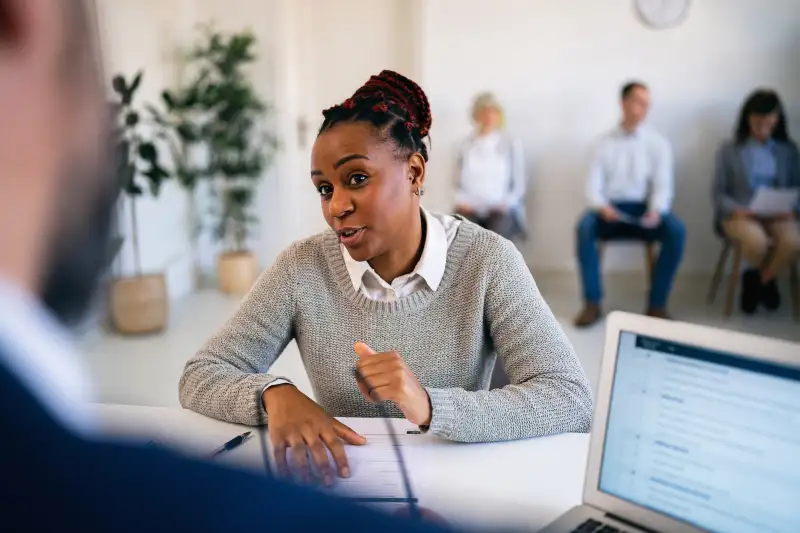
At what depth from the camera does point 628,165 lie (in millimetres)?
4082

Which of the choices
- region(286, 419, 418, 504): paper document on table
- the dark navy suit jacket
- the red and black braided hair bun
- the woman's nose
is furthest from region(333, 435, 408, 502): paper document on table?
the dark navy suit jacket

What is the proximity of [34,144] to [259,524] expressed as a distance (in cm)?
13

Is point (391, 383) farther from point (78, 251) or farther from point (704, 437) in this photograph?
point (78, 251)

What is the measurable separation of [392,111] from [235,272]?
3.31 m

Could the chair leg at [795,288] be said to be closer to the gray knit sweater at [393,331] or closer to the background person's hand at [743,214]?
the background person's hand at [743,214]

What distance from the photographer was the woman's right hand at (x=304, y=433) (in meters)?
0.91

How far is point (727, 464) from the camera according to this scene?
0.66 meters

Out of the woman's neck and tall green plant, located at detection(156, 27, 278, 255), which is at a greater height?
tall green plant, located at detection(156, 27, 278, 255)

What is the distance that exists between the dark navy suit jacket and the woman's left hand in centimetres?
74

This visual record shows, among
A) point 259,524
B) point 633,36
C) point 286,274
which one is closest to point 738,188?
point 633,36

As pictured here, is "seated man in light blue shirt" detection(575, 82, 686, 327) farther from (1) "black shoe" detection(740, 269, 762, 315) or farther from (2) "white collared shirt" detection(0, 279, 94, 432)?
(2) "white collared shirt" detection(0, 279, 94, 432)

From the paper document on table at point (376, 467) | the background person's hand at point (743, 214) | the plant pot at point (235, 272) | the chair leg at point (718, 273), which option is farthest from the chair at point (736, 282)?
the paper document on table at point (376, 467)

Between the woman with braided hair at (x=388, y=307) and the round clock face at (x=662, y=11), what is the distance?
3.70 m

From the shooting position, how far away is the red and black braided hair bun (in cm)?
116
